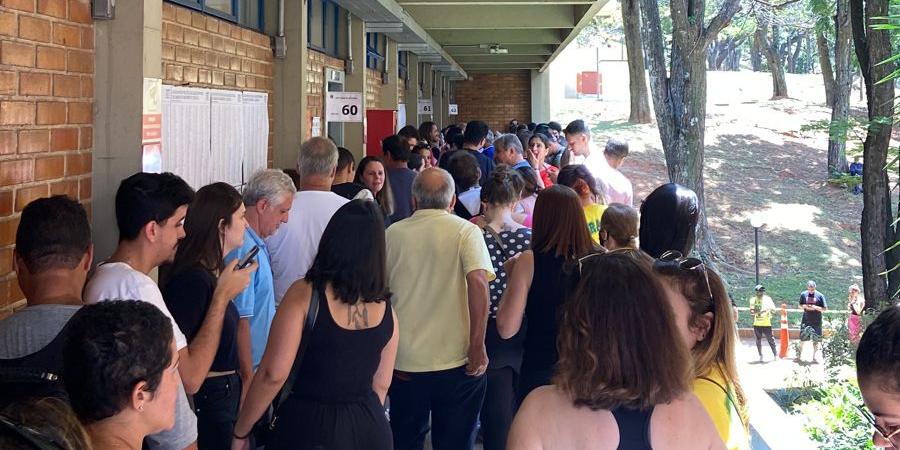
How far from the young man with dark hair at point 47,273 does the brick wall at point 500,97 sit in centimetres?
2814

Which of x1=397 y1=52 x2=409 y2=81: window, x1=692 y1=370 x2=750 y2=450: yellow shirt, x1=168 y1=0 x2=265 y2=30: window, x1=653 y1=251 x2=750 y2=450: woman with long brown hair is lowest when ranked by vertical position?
x1=692 y1=370 x2=750 y2=450: yellow shirt

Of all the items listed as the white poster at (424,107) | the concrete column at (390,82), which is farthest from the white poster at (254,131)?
the white poster at (424,107)

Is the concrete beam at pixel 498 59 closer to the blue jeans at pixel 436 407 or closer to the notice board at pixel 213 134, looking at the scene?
the notice board at pixel 213 134

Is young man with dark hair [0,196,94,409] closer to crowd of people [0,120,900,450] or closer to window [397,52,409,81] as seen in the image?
crowd of people [0,120,900,450]

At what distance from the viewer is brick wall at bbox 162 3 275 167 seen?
5.51m

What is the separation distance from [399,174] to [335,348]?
4463mm

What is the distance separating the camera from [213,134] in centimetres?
620

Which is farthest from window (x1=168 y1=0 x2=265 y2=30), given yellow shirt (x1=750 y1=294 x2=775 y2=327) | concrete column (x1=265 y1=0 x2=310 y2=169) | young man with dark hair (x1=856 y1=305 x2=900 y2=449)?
yellow shirt (x1=750 y1=294 x2=775 y2=327)

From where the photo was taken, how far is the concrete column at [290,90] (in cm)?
785

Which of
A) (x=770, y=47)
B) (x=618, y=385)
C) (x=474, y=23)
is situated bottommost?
(x=618, y=385)

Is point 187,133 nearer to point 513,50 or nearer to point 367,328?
point 367,328

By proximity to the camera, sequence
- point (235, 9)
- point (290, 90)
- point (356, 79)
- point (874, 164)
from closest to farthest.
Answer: point (235, 9) < point (290, 90) < point (874, 164) < point (356, 79)

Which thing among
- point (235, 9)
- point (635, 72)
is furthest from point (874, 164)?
point (635, 72)

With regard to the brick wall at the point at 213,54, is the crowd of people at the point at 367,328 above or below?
below
